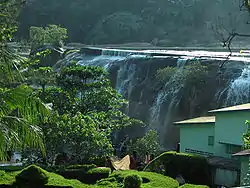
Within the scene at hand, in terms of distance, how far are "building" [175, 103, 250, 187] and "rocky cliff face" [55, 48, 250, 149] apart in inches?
275

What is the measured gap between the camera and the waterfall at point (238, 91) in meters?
30.4

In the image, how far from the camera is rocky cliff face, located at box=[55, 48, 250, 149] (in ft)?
103

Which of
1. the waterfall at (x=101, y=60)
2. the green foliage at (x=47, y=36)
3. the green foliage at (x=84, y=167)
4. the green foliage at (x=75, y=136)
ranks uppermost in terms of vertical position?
the green foliage at (x=47, y=36)

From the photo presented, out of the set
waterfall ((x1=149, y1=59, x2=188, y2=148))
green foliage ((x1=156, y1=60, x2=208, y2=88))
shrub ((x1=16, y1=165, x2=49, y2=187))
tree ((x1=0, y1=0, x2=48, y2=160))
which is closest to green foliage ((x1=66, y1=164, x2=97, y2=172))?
shrub ((x1=16, y1=165, x2=49, y2=187))

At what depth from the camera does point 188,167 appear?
20.5 meters

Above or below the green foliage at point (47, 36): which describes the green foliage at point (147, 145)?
below

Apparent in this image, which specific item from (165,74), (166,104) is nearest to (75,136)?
(166,104)

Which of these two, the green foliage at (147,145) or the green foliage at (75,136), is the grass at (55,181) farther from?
the green foliage at (147,145)

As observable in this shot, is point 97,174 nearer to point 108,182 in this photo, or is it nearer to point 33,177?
point 108,182

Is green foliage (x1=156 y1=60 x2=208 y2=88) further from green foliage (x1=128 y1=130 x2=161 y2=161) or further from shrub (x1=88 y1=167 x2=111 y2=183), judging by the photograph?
shrub (x1=88 y1=167 x2=111 y2=183)

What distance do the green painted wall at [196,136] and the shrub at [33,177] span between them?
8.78 m

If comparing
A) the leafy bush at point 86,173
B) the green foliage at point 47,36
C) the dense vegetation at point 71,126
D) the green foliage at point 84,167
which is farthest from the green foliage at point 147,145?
the green foliage at point 47,36

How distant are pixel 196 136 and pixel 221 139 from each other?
6.63 ft

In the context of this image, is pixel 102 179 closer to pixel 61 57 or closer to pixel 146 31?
pixel 61 57
